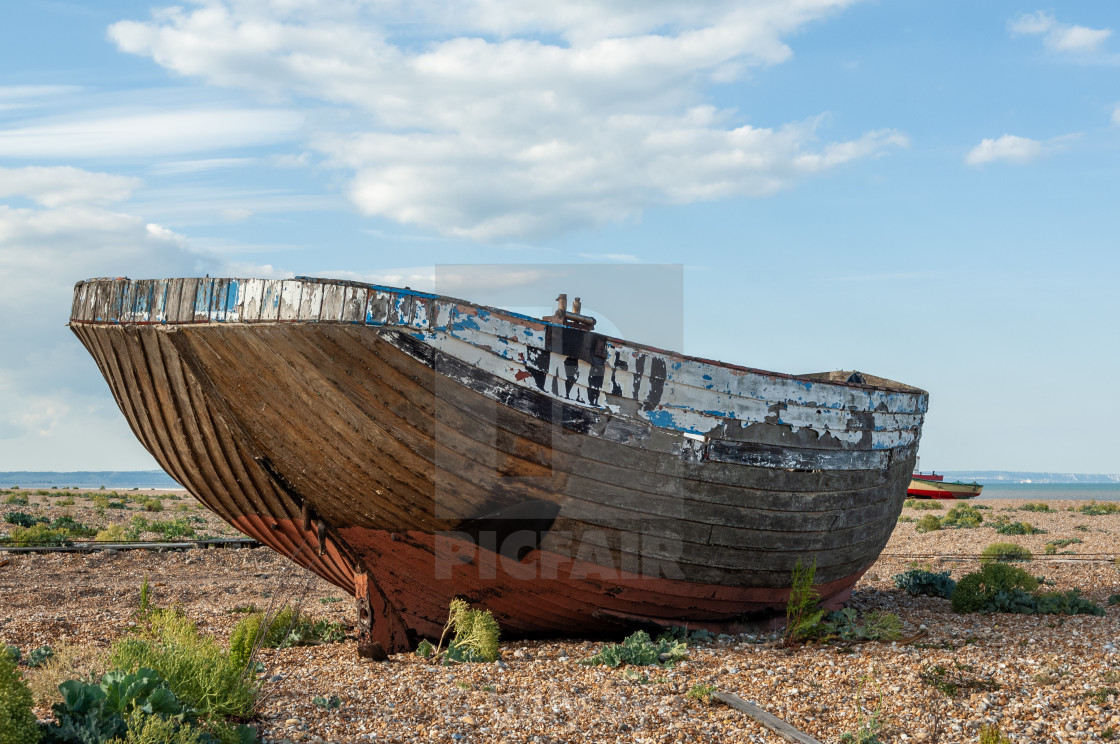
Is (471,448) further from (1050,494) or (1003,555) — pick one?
(1050,494)

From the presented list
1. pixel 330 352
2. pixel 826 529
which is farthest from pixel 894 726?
pixel 330 352

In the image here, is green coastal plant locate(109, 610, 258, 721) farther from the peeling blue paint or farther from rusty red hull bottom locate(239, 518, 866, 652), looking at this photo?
the peeling blue paint

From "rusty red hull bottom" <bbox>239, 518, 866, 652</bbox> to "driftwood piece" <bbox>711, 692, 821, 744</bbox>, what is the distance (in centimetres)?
134

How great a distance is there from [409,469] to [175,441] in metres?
2.19

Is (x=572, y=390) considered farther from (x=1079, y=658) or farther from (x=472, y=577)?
(x=1079, y=658)

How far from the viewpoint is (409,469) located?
5.85 m

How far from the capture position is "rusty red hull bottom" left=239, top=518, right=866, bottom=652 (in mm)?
6418

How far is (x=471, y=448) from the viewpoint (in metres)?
5.83

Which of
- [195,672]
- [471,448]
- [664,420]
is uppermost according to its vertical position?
[664,420]

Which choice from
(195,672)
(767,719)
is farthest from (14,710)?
(767,719)

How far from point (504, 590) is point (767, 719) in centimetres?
231

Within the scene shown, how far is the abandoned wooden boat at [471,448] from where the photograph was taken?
5555 millimetres

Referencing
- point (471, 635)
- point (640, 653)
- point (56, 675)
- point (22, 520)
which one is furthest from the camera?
point (22, 520)

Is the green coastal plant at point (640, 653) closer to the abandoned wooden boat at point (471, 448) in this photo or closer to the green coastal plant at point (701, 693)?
the abandoned wooden boat at point (471, 448)
